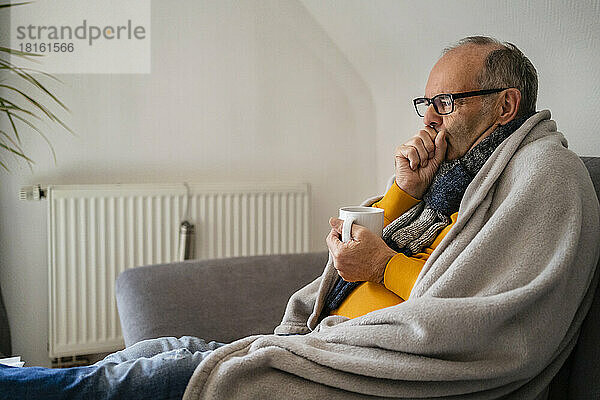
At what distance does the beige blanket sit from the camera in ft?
3.40

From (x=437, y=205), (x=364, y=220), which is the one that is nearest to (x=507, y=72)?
(x=437, y=205)

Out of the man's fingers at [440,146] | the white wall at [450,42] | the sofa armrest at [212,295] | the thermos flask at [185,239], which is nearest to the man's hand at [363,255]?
the man's fingers at [440,146]

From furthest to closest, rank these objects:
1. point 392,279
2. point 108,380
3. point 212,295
Result: point 212,295
point 392,279
point 108,380

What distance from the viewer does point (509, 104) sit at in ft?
4.59

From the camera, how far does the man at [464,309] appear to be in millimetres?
1034

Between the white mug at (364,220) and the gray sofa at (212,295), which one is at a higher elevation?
the white mug at (364,220)

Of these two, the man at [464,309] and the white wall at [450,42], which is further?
the white wall at [450,42]

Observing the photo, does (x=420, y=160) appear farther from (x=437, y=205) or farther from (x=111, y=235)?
(x=111, y=235)

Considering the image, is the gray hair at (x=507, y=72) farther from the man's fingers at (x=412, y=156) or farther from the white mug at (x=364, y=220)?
the white mug at (x=364, y=220)

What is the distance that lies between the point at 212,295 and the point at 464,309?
1006mm

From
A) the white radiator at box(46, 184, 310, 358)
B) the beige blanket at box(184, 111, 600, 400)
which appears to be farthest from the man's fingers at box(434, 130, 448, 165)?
the white radiator at box(46, 184, 310, 358)

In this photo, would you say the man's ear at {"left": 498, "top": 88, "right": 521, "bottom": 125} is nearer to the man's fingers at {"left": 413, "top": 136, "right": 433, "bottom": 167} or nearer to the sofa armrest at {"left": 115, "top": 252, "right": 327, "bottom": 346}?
the man's fingers at {"left": 413, "top": 136, "right": 433, "bottom": 167}

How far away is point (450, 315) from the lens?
1.04 metres

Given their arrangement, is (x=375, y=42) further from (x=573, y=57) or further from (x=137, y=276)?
(x=137, y=276)
